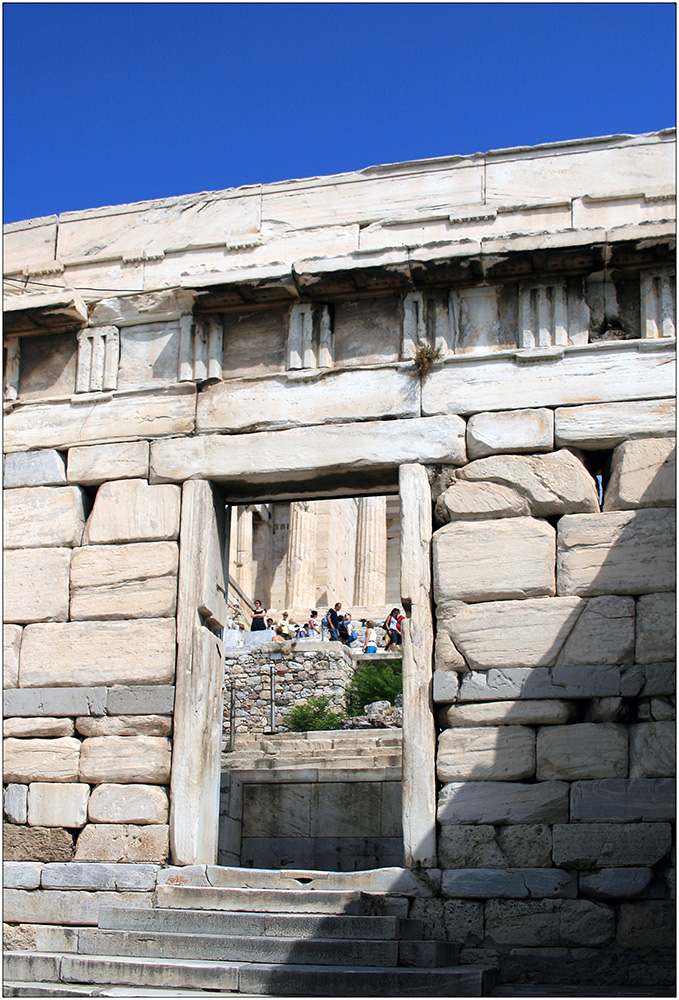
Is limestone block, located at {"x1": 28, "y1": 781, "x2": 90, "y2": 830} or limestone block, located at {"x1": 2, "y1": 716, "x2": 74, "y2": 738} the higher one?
limestone block, located at {"x1": 2, "y1": 716, "x2": 74, "y2": 738}

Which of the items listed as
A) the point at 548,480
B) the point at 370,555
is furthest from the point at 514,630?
the point at 370,555

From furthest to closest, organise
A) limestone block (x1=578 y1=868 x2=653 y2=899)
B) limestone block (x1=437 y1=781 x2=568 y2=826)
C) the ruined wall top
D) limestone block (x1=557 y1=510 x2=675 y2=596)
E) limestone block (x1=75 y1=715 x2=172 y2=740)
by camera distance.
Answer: the ruined wall top → limestone block (x1=75 y1=715 x2=172 y2=740) → limestone block (x1=557 y1=510 x2=675 y2=596) → limestone block (x1=437 y1=781 x2=568 y2=826) → limestone block (x1=578 y1=868 x2=653 y2=899)

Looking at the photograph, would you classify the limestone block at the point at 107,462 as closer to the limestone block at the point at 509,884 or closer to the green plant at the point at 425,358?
the green plant at the point at 425,358

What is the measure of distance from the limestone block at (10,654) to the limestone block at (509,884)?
12.5ft

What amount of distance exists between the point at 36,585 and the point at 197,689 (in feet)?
5.61

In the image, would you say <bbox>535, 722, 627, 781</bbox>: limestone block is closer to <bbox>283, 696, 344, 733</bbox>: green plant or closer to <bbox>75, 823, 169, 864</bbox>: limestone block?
<bbox>75, 823, 169, 864</bbox>: limestone block

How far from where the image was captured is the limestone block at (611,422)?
8.59 metres

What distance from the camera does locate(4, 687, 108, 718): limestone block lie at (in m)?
9.00

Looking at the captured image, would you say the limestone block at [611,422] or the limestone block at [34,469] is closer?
the limestone block at [611,422]

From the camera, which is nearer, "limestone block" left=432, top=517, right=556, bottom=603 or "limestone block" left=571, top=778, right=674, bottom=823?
"limestone block" left=571, top=778, right=674, bottom=823

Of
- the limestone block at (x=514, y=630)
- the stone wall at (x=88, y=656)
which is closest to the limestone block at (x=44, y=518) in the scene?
the stone wall at (x=88, y=656)

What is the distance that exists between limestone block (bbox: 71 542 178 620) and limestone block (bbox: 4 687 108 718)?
0.61 metres

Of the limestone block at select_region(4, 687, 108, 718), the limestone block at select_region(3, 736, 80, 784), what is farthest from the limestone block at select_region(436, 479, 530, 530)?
the limestone block at select_region(3, 736, 80, 784)

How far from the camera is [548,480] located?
8648 mm
